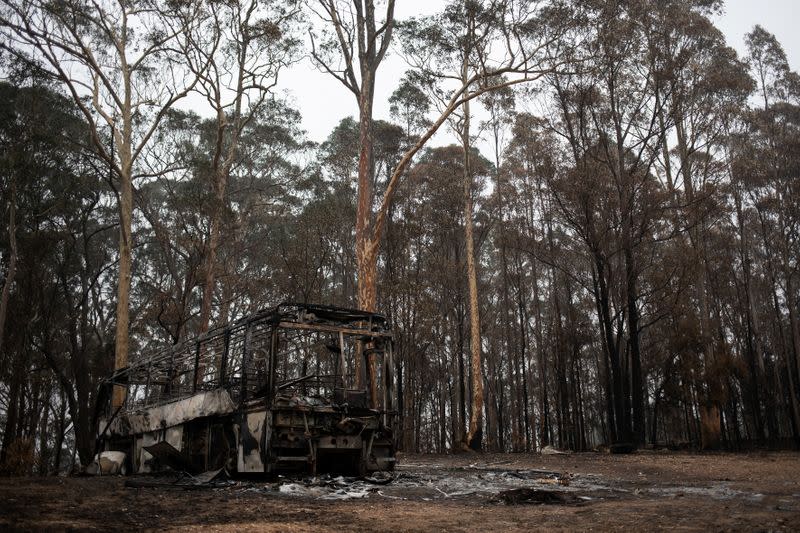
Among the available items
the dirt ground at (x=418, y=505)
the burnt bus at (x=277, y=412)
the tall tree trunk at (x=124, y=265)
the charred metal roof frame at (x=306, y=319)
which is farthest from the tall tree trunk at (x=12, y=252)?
the dirt ground at (x=418, y=505)

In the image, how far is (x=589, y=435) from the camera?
41031 millimetres

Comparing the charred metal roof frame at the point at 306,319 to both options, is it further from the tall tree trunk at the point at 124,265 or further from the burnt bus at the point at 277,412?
the tall tree trunk at the point at 124,265

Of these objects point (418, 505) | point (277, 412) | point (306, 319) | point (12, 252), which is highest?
point (12, 252)

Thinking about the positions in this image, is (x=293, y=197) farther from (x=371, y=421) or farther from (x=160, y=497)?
(x=160, y=497)

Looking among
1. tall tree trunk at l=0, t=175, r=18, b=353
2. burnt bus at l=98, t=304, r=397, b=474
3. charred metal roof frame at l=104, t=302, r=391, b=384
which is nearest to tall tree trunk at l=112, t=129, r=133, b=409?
tall tree trunk at l=0, t=175, r=18, b=353

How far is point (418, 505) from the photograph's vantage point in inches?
251

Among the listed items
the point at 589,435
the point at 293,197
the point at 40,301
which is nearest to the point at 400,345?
the point at 293,197

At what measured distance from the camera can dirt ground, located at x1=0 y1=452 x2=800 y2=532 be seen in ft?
15.7

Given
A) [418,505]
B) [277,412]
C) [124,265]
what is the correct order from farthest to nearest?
[124,265] → [277,412] → [418,505]

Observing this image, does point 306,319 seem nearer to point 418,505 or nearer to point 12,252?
point 418,505

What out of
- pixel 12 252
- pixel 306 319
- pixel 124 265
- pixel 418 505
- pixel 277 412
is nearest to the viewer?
pixel 418 505

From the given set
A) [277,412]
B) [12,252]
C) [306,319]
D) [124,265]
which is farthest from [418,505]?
[12,252]

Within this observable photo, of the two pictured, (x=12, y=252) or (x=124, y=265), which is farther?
(x=124, y=265)

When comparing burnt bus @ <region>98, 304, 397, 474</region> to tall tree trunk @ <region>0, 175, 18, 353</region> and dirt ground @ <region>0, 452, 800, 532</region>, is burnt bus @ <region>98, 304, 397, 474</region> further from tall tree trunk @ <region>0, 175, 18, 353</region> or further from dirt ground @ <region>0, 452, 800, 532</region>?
tall tree trunk @ <region>0, 175, 18, 353</region>
